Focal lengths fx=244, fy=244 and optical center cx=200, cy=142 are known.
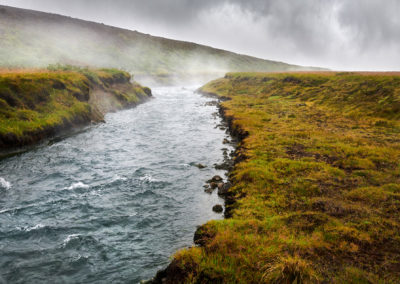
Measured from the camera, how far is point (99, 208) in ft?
53.9

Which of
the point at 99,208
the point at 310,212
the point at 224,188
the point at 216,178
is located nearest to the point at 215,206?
the point at 224,188

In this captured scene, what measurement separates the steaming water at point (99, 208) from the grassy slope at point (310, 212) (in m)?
2.79

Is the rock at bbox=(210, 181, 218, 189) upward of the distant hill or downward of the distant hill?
downward

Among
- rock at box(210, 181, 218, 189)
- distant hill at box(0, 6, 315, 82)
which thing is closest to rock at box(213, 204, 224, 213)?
rock at box(210, 181, 218, 189)

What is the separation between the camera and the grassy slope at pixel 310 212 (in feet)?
30.6

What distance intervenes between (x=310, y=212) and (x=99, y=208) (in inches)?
522

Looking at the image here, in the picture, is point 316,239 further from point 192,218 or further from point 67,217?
point 67,217

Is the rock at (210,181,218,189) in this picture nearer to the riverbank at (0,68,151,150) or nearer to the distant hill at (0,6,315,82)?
the riverbank at (0,68,151,150)

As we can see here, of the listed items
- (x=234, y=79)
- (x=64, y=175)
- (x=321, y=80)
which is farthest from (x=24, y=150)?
(x=234, y=79)

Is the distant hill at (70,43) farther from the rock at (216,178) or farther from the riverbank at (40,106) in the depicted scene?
the rock at (216,178)

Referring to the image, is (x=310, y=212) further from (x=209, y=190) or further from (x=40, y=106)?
(x=40, y=106)

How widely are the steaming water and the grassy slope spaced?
2.79 m

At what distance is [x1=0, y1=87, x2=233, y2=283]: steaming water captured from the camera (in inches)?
454

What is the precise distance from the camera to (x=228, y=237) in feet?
36.9
